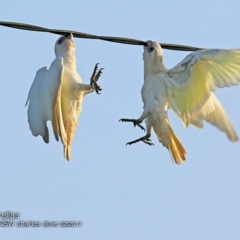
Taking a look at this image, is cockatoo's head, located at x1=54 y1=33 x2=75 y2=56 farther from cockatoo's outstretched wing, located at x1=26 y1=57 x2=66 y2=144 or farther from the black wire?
the black wire

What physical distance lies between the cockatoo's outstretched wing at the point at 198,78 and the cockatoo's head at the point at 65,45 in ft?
4.19

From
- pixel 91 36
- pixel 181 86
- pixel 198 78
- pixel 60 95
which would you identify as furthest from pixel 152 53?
pixel 91 36

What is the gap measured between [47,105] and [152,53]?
1646 millimetres

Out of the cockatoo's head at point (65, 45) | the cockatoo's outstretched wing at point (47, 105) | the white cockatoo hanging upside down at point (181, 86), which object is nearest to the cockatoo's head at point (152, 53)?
the white cockatoo hanging upside down at point (181, 86)

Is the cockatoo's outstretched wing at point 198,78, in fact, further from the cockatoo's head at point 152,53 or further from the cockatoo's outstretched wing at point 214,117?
the cockatoo's outstretched wing at point 214,117

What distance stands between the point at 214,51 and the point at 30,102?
7.19 feet

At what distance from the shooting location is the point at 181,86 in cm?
1066

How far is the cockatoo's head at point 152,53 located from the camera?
11.1 meters

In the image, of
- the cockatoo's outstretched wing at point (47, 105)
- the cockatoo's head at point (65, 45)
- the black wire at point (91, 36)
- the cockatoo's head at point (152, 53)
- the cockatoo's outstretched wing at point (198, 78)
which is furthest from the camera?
the cockatoo's head at point (65, 45)

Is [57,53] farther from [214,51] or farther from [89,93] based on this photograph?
[214,51]

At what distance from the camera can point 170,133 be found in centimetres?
1059

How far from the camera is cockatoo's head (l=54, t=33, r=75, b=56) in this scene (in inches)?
444

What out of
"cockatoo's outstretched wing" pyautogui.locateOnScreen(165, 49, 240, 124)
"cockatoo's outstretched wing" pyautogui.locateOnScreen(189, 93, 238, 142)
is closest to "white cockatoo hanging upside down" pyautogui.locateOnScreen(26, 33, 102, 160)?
"cockatoo's outstretched wing" pyautogui.locateOnScreen(165, 49, 240, 124)

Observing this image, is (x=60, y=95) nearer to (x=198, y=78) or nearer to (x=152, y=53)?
(x=152, y=53)
